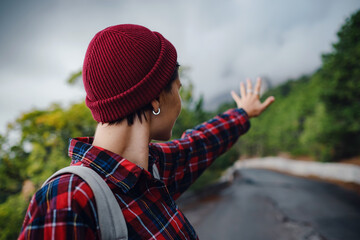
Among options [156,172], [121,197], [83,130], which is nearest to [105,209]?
[121,197]

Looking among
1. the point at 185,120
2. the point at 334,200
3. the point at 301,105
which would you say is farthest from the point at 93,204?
the point at 301,105

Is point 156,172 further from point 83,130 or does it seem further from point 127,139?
point 83,130

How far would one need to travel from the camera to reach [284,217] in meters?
6.76

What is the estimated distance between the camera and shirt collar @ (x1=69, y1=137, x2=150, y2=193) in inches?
34.0

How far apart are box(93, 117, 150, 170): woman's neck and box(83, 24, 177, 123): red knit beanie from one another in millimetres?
61

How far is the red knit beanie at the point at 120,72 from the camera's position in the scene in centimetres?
96

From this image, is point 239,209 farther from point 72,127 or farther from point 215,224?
point 72,127

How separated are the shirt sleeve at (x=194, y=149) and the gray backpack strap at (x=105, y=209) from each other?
0.56 m

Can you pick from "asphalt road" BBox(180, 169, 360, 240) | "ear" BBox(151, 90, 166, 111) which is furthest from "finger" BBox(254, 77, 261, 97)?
"asphalt road" BBox(180, 169, 360, 240)

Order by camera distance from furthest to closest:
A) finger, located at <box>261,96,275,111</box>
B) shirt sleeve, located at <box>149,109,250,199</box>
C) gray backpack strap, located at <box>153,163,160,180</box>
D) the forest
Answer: the forest → finger, located at <box>261,96,275,111</box> → shirt sleeve, located at <box>149,109,250,199</box> → gray backpack strap, located at <box>153,163,160,180</box>

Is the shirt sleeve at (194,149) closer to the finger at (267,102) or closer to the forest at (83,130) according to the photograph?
the finger at (267,102)

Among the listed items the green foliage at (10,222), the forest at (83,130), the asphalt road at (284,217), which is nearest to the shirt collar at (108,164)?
the forest at (83,130)

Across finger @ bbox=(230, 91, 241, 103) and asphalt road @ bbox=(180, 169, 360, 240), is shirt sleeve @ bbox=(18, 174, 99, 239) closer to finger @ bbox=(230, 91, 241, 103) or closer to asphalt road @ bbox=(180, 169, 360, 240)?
finger @ bbox=(230, 91, 241, 103)

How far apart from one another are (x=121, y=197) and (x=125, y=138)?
0.96ft
